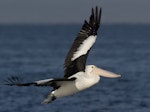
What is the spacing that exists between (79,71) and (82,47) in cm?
62

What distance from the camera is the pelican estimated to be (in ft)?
46.9

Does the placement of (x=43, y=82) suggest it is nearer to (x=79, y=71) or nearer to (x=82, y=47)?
(x=79, y=71)

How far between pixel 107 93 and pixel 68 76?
14.5 meters

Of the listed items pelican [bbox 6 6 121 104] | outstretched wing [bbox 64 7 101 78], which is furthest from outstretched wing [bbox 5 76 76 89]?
outstretched wing [bbox 64 7 101 78]

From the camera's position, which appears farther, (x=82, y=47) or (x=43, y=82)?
(x=82, y=47)

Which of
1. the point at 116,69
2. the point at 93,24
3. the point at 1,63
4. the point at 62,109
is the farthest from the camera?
the point at 1,63

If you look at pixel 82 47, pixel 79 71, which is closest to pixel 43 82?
pixel 79 71

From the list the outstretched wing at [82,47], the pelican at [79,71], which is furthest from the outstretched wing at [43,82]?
the outstretched wing at [82,47]

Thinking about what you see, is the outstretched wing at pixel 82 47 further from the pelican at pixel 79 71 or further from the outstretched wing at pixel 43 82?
the outstretched wing at pixel 43 82

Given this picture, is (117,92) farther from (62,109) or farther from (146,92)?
(62,109)

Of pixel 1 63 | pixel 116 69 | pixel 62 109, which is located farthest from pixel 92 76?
pixel 1 63

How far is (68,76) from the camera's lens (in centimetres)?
1488

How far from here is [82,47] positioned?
1517 centimetres

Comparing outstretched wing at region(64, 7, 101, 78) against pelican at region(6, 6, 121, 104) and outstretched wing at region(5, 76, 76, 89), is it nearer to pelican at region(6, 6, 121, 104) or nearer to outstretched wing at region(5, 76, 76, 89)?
pelican at region(6, 6, 121, 104)
